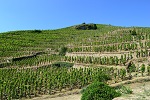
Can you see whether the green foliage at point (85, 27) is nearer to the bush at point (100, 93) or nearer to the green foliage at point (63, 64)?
the green foliage at point (63, 64)

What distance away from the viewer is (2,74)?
37.5m

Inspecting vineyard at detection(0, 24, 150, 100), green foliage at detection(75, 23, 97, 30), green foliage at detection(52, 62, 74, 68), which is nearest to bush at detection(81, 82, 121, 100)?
vineyard at detection(0, 24, 150, 100)

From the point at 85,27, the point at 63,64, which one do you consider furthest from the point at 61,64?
the point at 85,27

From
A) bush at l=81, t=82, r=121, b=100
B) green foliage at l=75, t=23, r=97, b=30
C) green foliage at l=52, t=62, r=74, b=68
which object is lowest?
bush at l=81, t=82, r=121, b=100

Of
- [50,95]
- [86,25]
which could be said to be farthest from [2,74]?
[86,25]

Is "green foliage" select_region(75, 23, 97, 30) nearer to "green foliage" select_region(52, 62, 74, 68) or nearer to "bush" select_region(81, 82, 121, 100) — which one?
"green foliage" select_region(52, 62, 74, 68)

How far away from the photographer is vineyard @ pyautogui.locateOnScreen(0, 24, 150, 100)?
28.7m

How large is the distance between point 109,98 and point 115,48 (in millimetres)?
25741

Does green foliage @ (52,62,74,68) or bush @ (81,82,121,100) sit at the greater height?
green foliage @ (52,62,74,68)

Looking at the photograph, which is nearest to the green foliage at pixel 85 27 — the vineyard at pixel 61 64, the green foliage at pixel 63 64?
the vineyard at pixel 61 64

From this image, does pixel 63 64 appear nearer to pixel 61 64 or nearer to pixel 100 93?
pixel 61 64

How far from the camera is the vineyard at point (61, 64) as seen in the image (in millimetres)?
28672

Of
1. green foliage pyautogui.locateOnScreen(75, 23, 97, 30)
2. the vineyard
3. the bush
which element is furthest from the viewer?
green foliage pyautogui.locateOnScreen(75, 23, 97, 30)

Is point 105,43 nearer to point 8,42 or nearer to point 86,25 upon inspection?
point 8,42
